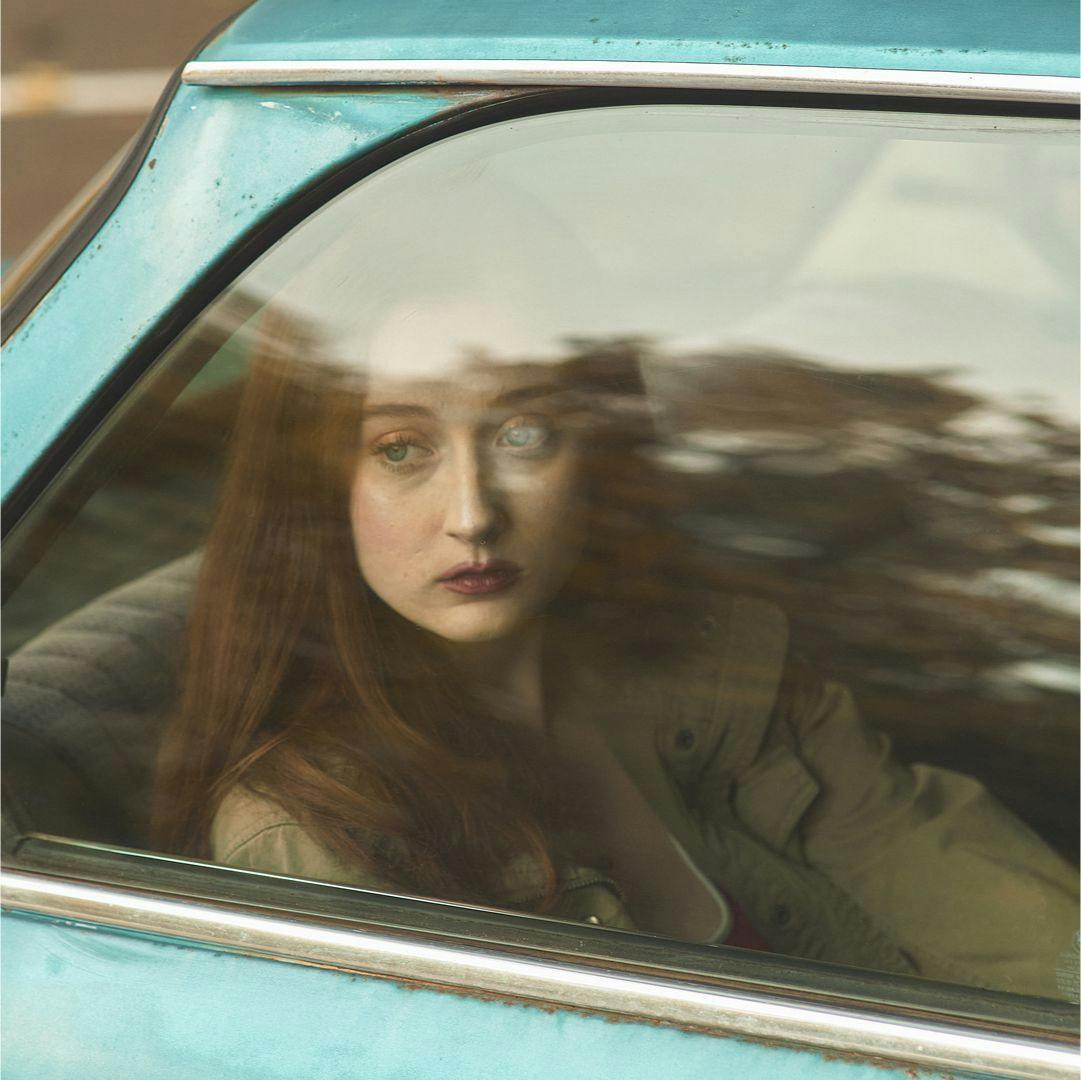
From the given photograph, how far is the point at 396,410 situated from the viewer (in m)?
1.24

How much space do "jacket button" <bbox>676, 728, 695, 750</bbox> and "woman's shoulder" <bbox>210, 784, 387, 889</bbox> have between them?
390 millimetres

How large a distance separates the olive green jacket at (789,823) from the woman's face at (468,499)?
82mm

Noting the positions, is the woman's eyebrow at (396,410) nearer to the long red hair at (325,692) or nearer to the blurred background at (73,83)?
the long red hair at (325,692)

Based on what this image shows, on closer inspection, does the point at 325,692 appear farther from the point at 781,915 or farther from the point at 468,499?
the point at 781,915

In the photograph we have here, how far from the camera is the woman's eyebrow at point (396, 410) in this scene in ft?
4.04

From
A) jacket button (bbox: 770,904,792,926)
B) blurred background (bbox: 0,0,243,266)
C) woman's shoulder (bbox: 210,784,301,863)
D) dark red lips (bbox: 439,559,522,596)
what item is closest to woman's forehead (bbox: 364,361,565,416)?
dark red lips (bbox: 439,559,522,596)

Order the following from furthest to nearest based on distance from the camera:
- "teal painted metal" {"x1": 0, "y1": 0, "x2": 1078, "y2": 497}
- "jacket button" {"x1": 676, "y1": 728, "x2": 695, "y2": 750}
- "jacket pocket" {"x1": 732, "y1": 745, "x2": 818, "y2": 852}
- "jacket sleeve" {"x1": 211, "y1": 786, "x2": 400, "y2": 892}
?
"jacket pocket" {"x1": 732, "y1": 745, "x2": 818, "y2": 852} → "jacket button" {"x1": 676, "y1": 728, "x2": 695, "y2": 750} → "jacket sleeve" {"x1": 211, "y1": 786, "x2": 400, "y2": 892} → "teal painted metal" {"x1": 0, "y1": 0, "x2": 1078, "y2": 497}

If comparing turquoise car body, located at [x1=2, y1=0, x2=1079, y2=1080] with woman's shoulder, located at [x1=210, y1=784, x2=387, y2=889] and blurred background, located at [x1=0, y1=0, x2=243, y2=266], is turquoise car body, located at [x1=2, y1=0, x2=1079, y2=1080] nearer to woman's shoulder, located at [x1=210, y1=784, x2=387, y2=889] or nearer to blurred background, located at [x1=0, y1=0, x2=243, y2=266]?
woman's shoulder, located at [x1=210, y1=784, x2=387, y2=889]

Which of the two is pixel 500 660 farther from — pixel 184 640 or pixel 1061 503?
pixel 1061 503

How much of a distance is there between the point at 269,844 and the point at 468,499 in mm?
377

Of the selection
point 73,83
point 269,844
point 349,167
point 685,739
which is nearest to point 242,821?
point 269,844

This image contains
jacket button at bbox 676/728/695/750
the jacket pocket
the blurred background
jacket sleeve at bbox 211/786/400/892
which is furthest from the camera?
the blurred background

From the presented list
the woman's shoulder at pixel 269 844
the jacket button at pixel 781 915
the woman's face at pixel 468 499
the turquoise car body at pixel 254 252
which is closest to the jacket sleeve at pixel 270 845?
the woman's shoulder at pixel 269 844

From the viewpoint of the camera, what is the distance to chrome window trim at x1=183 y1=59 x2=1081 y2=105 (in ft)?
3.46
